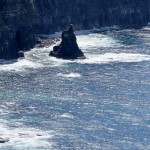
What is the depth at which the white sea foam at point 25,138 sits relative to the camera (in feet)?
522

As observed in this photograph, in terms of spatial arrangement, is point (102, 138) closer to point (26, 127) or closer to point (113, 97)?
point (26, 127)

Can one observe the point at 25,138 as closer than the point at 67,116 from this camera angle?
Yes

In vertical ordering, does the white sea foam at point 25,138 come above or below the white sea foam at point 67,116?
below

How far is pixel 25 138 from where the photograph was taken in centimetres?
16388

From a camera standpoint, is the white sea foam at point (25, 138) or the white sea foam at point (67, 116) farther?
the white sea foam at point (67, 116)

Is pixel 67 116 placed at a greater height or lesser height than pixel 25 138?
greater

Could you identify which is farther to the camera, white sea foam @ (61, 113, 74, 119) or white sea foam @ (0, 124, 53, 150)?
white sea foam @ (61, 113, 74, 119)

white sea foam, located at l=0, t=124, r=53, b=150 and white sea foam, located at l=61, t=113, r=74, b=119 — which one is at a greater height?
white sea foam, located at l=61, t=113, r=74, b=119

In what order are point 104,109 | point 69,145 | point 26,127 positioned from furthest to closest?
point 104,109, point 26,127, point 69,145

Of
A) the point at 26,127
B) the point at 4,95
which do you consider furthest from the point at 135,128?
the point at 4,95

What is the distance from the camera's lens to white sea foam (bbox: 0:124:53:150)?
159 metres

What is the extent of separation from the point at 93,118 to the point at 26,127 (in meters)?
17.2

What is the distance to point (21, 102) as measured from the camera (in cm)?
19225

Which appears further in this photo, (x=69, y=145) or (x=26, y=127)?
(x=26, y=127)
